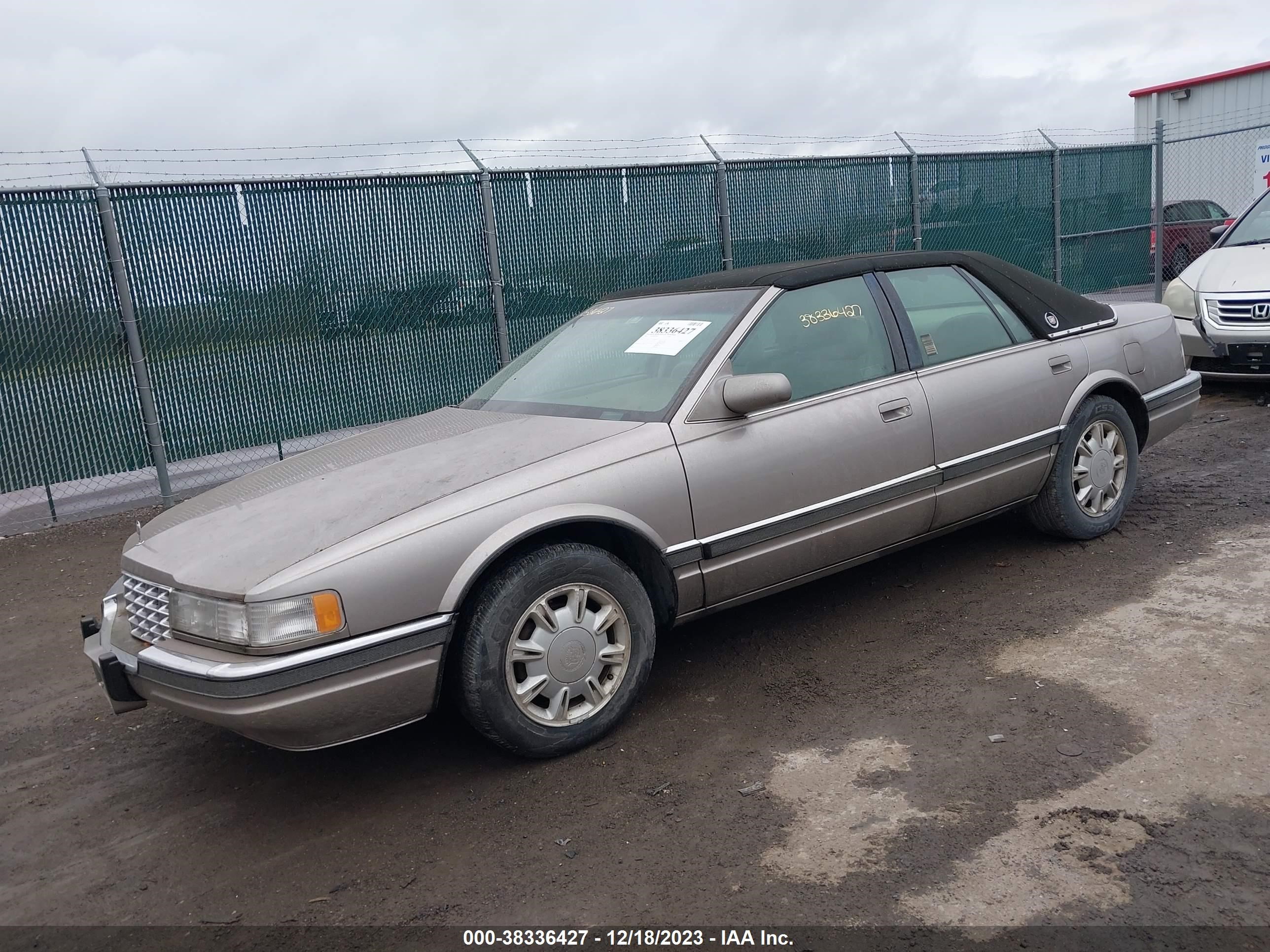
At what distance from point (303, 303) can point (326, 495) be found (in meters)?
Result: 5.12

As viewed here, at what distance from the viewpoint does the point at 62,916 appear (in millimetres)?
2941

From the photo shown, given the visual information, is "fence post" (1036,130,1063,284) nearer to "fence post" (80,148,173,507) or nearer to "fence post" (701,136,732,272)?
"fence post" (701,136,732,272)

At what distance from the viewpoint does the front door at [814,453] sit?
384 cm

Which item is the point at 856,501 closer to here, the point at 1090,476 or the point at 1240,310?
the point at 1090,476

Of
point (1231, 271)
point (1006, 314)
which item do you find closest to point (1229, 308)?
point (1231, 271)

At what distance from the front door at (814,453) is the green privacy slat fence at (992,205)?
26.2ft

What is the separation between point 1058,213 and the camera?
42.4 ft

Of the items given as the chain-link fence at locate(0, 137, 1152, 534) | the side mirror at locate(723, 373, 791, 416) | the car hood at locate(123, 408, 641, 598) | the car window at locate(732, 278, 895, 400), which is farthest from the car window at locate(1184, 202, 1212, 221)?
the car hood at locate(123, 408, 641, 598)

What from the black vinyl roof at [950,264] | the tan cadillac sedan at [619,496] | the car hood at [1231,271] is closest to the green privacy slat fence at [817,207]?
the car hood at [1231,271]

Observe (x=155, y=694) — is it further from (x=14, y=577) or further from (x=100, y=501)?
(x=100, y=501)

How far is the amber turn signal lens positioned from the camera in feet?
10.0

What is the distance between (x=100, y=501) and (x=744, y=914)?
6.86 metres

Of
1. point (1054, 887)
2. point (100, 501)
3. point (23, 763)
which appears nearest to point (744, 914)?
point (1054, 887)

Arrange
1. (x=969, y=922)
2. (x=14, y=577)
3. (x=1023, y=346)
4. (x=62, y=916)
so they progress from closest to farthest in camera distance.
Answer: (x=969, y=922)
(x=62, y=916)
(x=1023, y=346)
(x=14, y=577)
